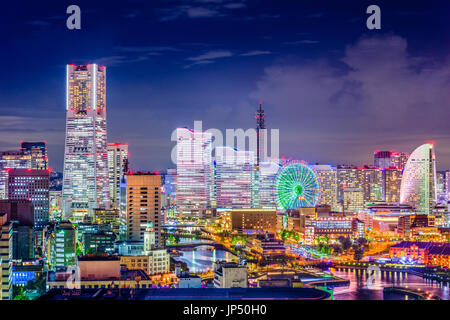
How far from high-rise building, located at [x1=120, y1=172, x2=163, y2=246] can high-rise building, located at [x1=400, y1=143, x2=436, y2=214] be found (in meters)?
9.95

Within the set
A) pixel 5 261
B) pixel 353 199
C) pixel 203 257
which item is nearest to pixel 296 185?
pixel 203 257

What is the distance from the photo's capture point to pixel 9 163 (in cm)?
1570

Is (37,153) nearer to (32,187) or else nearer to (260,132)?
(32,187)

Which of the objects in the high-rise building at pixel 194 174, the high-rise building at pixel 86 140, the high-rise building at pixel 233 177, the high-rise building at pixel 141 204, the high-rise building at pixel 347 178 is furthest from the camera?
the high-rise building at pixel 347 178

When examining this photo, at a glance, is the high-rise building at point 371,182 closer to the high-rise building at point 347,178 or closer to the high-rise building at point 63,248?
the high-rise building at point 347,178

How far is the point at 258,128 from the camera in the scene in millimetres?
16031

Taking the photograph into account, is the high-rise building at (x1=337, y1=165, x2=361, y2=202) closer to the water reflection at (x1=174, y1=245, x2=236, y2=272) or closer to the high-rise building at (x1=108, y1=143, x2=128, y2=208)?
the high-rise building at (x1=108, y1=143, x2=128, y2=208)

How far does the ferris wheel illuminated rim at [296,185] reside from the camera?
15656 mm

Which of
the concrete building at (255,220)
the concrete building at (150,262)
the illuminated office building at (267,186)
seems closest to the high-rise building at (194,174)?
the illuminated office building at (267,186)

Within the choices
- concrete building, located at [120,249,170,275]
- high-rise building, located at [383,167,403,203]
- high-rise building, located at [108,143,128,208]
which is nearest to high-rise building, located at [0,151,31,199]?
high-rise building, located at [108,143,128,208]

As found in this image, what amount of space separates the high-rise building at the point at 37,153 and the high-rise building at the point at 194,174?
4147 mm

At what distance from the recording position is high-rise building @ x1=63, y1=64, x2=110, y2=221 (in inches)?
750

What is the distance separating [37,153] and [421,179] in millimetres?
11511
